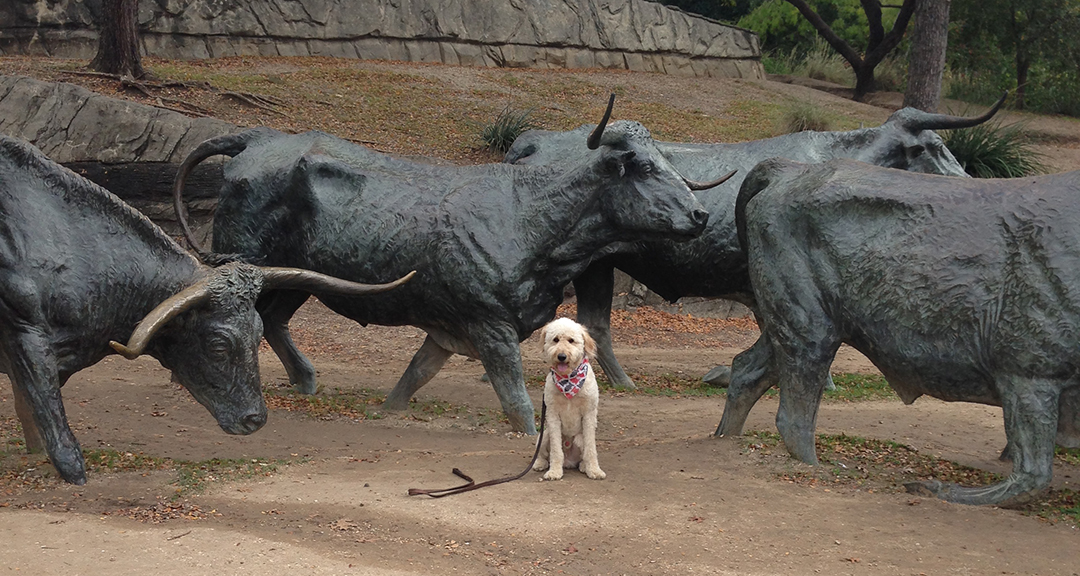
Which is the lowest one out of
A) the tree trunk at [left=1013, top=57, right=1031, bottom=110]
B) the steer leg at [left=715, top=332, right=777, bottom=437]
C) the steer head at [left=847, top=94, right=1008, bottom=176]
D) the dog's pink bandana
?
the steer leg at [left=715, top=332, right=777, bottom=437]

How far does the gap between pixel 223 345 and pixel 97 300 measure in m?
0.75

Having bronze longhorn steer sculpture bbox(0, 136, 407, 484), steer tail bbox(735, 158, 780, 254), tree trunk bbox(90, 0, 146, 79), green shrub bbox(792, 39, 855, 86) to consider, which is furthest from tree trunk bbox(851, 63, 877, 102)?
bronze longhorn steer sculpture bbox(0, 136, 407, 484)

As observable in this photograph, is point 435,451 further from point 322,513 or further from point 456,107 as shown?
point 456,107

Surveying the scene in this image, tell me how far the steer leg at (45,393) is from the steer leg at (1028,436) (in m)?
5.08

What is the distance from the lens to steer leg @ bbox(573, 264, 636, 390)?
1083 centimetres

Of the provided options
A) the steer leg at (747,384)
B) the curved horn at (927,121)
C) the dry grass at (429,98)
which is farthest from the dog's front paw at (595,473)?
the dry grass at (429,98)

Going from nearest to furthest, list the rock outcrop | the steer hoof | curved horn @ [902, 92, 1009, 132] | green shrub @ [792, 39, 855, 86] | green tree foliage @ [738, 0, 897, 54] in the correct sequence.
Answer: curved horn @ [902, 92, 1009, 132]
the steer hoof
the rock outcrop
green shrub @ [792, 39, 855, 86]
green tree foliage @ [738, 0, 897, 54]

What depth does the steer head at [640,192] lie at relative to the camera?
843 centimetres

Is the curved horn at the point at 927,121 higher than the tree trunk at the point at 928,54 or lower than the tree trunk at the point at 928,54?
lower

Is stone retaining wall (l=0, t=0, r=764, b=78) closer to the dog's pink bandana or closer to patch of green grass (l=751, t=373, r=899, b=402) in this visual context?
patch of green grass (l=751, t=373, r=899, b=402)

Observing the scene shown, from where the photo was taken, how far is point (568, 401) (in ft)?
22.6

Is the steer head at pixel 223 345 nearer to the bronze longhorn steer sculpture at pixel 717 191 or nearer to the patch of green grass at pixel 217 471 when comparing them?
the patch of green grass at pixel 217 471

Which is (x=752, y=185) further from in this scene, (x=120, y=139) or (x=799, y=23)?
(x=799, y=23)

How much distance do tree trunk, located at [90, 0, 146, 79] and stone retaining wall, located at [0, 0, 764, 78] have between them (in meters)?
3.38
